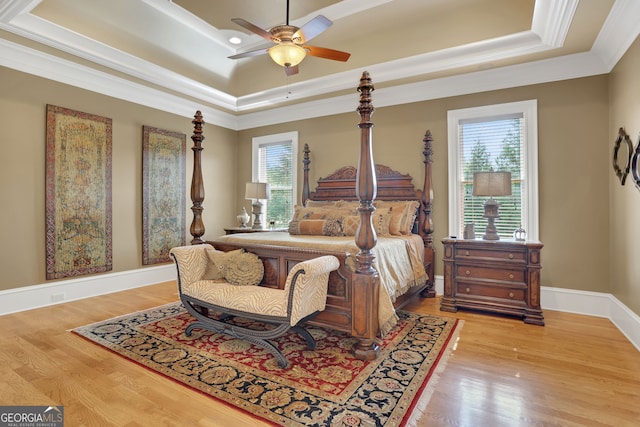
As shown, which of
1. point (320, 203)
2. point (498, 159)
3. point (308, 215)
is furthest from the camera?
point (320, 203)

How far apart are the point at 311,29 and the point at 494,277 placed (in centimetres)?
303

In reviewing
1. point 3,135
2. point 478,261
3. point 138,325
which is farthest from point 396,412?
point 3,135

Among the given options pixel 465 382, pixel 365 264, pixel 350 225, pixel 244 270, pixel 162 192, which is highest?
pixel 162 192

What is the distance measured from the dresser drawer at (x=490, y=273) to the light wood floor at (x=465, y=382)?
0.50 metres

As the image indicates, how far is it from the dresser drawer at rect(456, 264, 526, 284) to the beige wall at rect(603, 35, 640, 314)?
Answer: 2.69 feet

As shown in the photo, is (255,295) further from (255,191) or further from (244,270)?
(255,191)

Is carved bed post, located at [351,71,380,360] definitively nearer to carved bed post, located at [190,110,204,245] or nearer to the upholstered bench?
the upholstered bench

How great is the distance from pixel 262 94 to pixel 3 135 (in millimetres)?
3218

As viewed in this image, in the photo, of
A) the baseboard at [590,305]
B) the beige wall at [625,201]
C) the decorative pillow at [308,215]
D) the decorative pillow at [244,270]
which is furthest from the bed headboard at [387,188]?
the beige wall at [625,201]

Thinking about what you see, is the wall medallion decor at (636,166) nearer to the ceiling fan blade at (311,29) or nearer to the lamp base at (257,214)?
the ceiling fan blade at (311,29)

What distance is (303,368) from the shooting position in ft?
7.54

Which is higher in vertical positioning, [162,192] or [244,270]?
[162,192]

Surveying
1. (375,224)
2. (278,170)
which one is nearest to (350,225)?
(375,224)

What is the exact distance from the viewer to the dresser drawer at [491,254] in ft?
11.0
